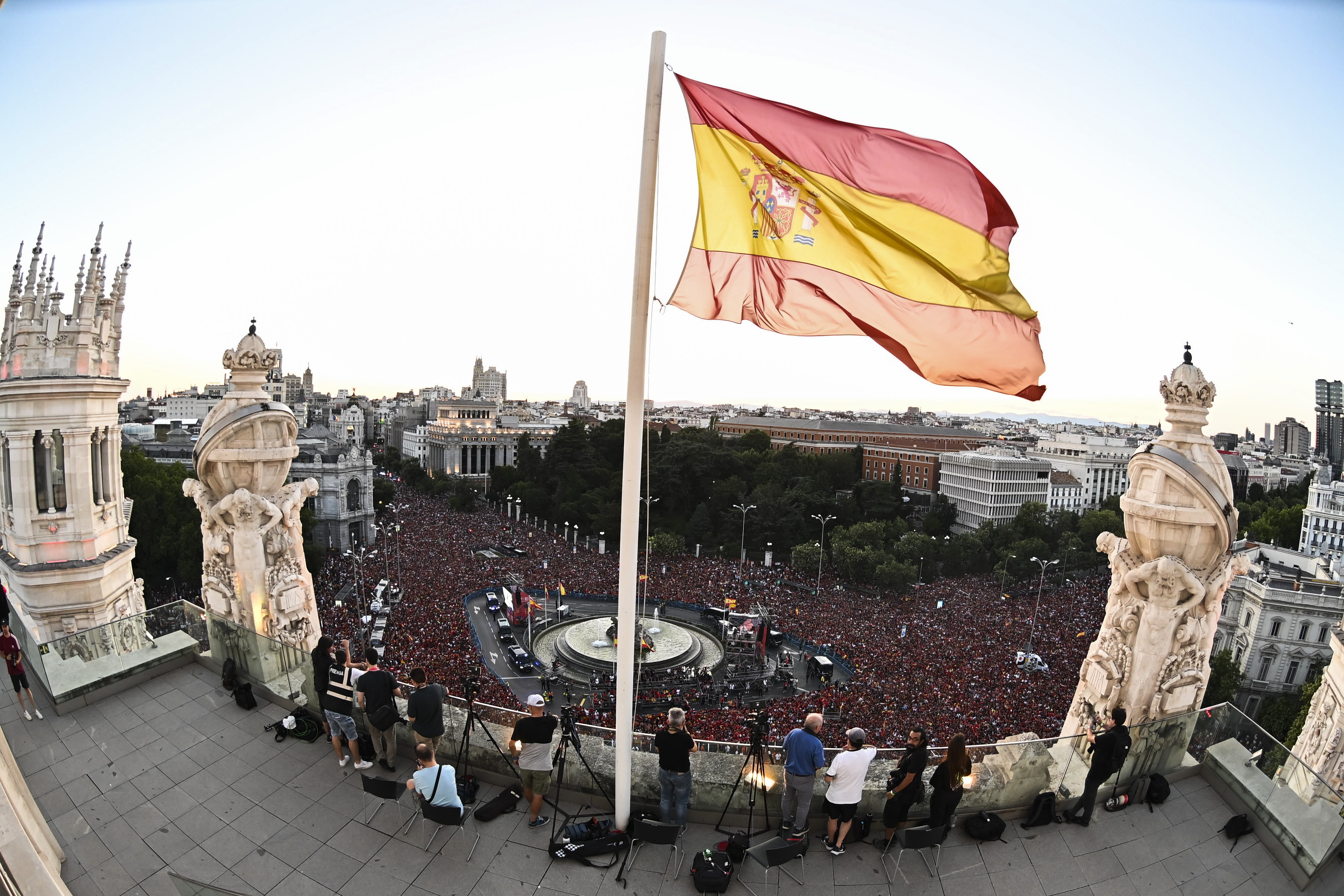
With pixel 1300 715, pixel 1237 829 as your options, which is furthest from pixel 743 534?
pixel 1237 829

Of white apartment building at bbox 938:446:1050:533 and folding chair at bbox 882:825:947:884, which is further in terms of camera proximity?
white apartment building at bbox 938:446:1050:533

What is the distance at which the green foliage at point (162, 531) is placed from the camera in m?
22.2

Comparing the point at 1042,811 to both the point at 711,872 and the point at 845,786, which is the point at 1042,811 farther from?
the point at 711,872

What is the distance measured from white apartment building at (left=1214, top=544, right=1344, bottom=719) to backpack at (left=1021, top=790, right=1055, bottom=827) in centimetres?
2529

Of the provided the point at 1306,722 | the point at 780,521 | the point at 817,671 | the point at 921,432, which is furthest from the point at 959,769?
the point at 921,432

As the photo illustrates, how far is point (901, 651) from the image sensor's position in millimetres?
20844

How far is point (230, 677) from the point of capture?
632 cm

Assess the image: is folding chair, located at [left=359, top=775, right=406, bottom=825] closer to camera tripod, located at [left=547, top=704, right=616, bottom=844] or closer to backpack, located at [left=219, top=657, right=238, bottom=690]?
camera tripod, located at [left=547, top=704, right=616, bottom=844]

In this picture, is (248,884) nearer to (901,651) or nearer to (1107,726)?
(1107,726)

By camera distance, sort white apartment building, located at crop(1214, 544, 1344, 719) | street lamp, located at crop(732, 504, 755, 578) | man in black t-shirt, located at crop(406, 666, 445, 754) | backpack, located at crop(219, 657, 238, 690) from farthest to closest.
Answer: street lamp, located at crop(732, 504, 755, 578) → white apartment building, located at crop(1214, 544, 1344, 719) → backpack, located at crop(219, 657, 238, 690) → man in black t-shirt, located at crop(406, 666, 445, 754)

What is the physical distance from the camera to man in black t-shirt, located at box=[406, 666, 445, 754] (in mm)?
4898

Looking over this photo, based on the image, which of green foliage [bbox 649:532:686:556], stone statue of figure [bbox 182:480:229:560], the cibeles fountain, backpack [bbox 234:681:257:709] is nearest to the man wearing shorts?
backpack [bbox 234:681:257:709]

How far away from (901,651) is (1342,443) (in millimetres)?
77465

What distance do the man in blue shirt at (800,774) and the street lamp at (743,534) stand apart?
2931cm
